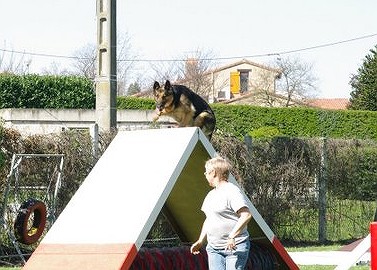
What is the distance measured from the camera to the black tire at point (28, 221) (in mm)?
13195

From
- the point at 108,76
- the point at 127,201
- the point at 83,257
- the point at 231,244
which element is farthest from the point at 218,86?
the point at 231,244

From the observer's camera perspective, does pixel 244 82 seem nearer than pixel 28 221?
No

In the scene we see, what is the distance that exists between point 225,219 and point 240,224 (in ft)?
0.63

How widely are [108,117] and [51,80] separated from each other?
941 inches

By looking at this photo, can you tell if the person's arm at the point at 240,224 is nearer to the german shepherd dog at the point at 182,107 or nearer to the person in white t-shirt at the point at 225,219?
the person in white t-shirt at the point at 225,219

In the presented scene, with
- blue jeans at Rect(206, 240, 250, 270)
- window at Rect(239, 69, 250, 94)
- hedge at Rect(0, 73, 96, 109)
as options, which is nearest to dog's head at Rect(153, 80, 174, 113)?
blue jeans at Rect(206, 240, 250, 270)

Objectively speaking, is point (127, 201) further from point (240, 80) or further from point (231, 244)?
point (240, 80)

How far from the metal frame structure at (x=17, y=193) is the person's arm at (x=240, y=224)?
605 centimetres

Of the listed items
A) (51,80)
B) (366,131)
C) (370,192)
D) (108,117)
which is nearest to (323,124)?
(366,131)

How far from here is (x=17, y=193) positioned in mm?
14250

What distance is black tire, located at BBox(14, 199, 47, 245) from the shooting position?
1320 cm

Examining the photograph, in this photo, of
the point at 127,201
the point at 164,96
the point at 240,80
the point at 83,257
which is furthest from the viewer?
the point at 240,80

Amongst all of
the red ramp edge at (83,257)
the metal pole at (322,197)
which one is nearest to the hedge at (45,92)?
the metal pole at (322,197)

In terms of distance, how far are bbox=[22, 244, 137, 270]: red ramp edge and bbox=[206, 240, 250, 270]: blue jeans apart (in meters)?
0.73
